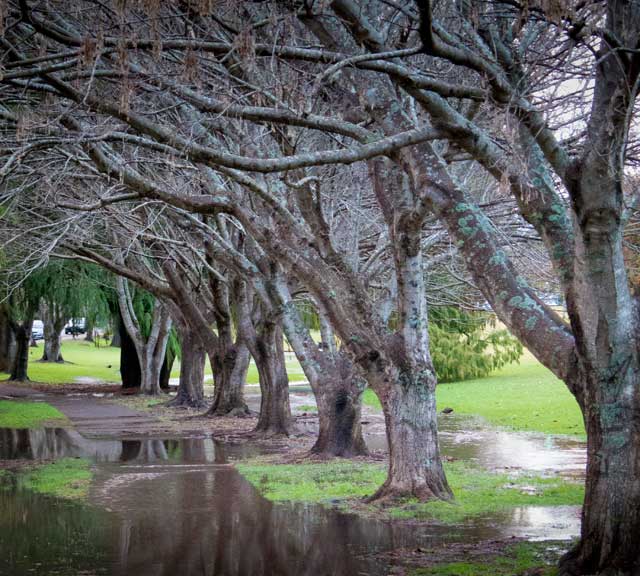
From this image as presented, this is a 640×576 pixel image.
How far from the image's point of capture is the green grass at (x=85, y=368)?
45.6 meters

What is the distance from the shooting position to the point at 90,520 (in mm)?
10477

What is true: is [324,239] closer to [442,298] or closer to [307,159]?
[307,159]

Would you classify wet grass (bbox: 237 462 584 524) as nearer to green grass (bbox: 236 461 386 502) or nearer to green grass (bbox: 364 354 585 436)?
green grass (bbox: 236 461 386 502)

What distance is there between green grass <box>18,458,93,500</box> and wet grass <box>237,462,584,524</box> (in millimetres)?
2486

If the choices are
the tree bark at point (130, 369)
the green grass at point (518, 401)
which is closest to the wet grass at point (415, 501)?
the green grass at point (518, 401)

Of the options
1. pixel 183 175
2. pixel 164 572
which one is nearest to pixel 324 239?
pixel 183 175

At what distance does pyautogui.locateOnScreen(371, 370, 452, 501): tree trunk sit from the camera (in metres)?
11.2

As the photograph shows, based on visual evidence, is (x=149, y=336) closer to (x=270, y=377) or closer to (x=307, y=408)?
(x=307, y=408)

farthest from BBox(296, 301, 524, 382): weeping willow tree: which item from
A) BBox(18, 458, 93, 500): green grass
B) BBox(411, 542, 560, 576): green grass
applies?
BBox(411, 542, 560, 576): green grass

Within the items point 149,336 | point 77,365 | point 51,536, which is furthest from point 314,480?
point 77,365

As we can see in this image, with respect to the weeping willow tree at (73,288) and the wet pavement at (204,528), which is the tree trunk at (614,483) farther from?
the weeping willow tree at (73,288)

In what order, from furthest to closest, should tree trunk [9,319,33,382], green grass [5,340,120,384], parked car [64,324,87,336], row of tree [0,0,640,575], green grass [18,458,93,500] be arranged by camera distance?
parked car [64,324,87,336] → green grass [5,340,120,384] → tree trunk [9,319,33,382] → green grass [18,458,93,500] → row of tree [0,0,640,575]

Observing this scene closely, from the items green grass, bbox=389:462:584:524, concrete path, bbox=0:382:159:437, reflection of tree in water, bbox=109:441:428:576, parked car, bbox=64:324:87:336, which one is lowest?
reflection of tree in water, bbox=109:441:428:576

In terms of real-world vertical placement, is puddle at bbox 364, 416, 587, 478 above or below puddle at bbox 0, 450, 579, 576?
above
